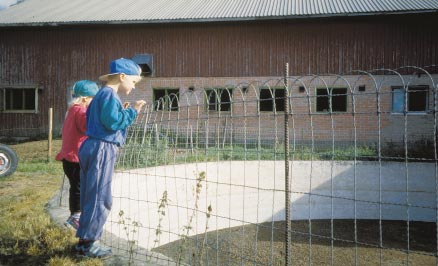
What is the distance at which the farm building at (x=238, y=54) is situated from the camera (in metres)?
15.3

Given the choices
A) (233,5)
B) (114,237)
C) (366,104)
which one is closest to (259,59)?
(233,5)

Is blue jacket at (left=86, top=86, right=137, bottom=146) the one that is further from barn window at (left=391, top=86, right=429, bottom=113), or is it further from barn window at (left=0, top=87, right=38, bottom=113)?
barn window at (left=0, top=87, right=38, bottom=113)

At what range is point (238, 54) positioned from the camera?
53.8 ft

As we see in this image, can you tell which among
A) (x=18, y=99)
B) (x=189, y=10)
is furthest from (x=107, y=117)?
(x=18, y=99)

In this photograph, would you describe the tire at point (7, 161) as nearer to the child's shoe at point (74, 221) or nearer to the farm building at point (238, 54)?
the child's shoe at point (74, 221)

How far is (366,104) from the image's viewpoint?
15.4 m

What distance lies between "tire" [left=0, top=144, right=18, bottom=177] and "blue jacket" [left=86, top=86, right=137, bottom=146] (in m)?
5.09

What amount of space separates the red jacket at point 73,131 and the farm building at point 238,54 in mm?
10568

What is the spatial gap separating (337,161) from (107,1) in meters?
16.3

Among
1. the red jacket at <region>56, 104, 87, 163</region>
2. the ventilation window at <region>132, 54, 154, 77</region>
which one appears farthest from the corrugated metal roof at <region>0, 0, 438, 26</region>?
the red jacket at <region>56, 104, 87, 163</region>

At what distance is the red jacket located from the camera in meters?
3.62

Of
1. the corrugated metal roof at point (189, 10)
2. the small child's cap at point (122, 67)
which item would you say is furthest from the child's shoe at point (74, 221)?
the corrugated metal roof at point (189, 10)

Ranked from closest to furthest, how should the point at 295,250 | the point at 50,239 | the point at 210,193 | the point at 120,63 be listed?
the point at 120,63
the point at 50,239
the point at 295,250
the point at 210,193

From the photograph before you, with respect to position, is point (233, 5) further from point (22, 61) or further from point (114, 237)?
point (114, 237)
